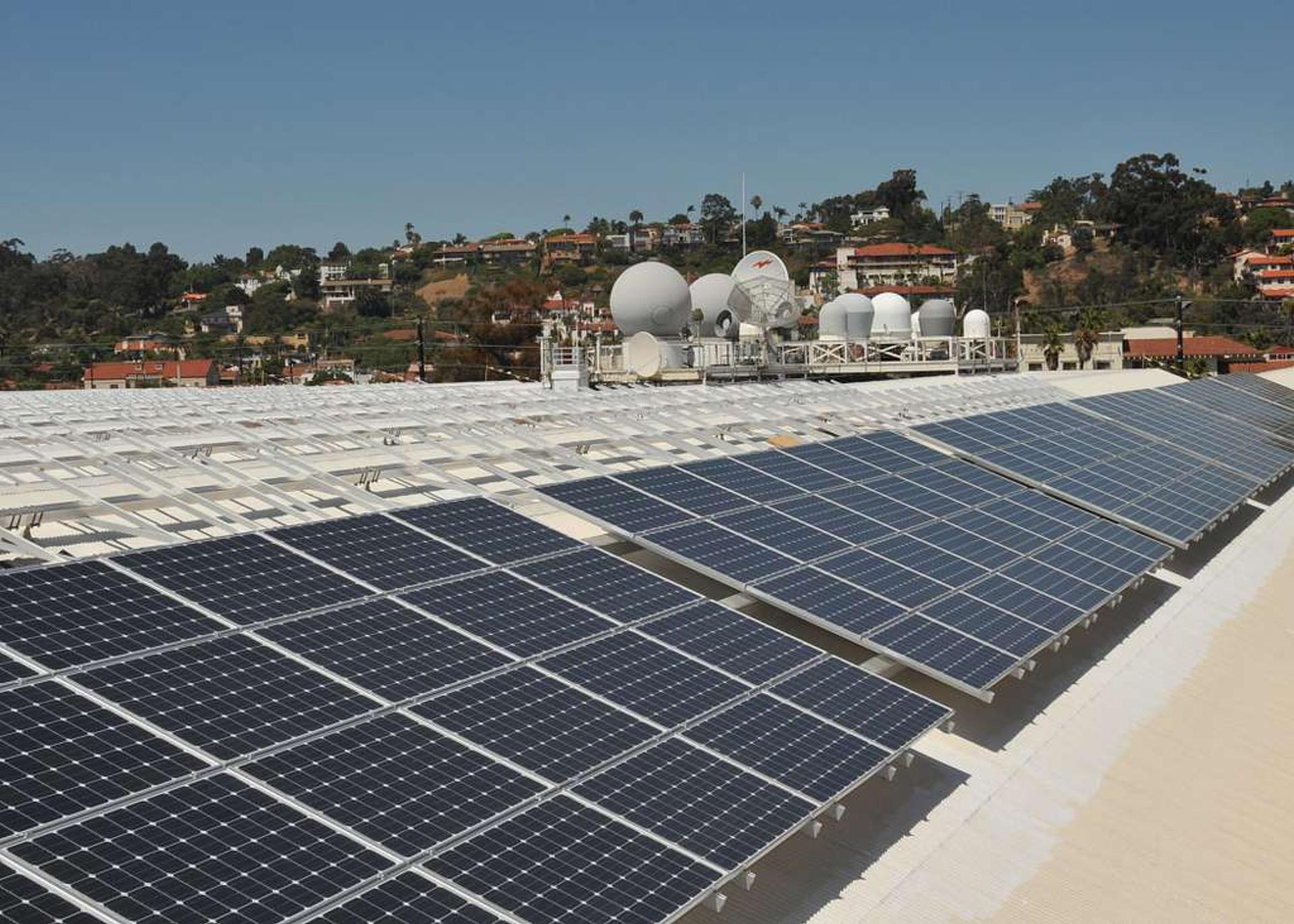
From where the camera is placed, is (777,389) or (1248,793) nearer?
(1248,793)

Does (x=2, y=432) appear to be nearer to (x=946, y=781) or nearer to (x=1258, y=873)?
(x=946, y=781)

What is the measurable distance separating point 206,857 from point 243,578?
4905mm

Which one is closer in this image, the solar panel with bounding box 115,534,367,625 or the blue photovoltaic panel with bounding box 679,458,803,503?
the solar panel with bounding box 115,534,367,625

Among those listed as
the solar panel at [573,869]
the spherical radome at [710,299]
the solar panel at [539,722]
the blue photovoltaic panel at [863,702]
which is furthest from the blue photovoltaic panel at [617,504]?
the spherical radome at [710,299]

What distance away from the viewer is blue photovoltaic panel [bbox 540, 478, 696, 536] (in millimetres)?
19531

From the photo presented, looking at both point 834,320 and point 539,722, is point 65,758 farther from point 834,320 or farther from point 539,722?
point 834,320

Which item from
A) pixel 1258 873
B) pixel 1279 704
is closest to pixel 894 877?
pixel 1258 873

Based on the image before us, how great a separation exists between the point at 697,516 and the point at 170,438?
1052cm

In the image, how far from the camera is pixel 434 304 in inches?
7219

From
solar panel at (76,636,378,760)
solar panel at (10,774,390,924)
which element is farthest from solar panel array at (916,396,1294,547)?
solar panel at (10,774,390,924)

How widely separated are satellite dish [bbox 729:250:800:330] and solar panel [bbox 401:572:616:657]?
167 feet

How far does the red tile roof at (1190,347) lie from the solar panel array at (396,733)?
9570cm

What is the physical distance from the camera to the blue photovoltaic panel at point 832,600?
18.0 m

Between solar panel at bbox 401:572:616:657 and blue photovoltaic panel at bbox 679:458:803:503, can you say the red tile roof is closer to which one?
blue photovoltaic panel at bbox 679:458:803:503
